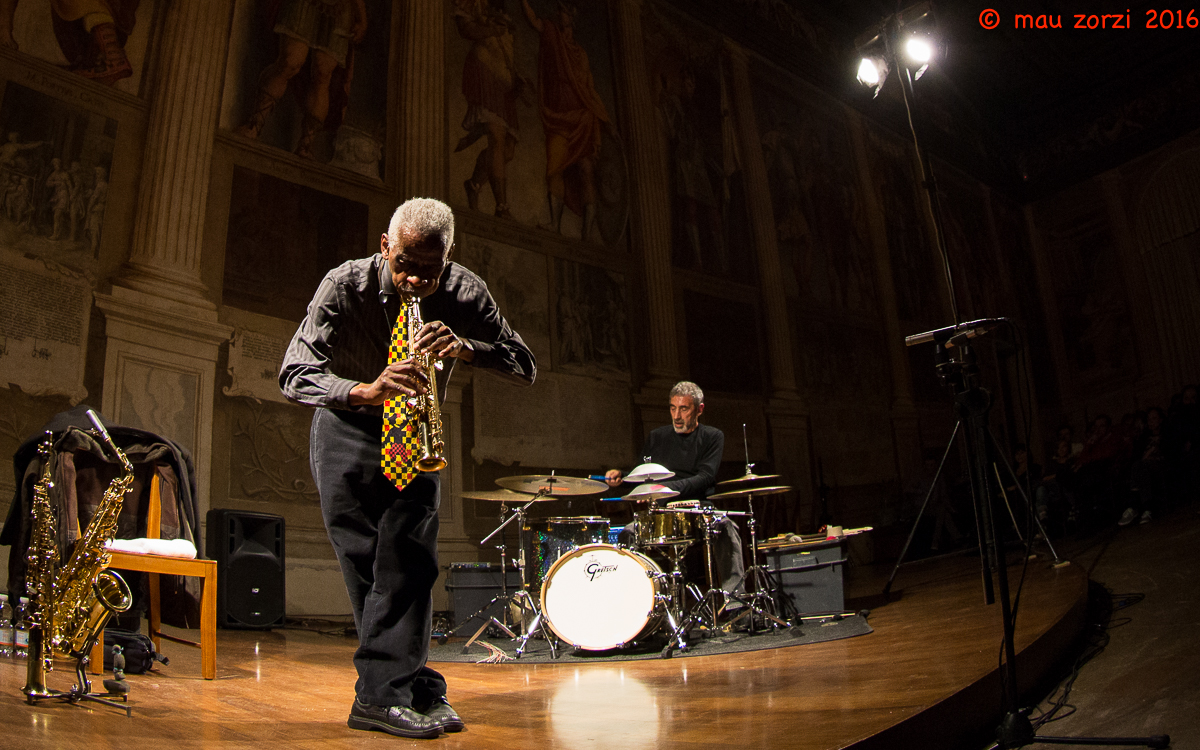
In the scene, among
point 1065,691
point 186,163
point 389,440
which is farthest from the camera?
point 186,163

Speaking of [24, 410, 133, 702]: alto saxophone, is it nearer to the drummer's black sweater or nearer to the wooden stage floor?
the wooden stage floor

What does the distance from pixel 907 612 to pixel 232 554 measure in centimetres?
403

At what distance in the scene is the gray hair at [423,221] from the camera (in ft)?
7.04

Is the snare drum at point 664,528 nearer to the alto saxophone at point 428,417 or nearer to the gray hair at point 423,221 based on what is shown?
the alto saxophone at point 428,417

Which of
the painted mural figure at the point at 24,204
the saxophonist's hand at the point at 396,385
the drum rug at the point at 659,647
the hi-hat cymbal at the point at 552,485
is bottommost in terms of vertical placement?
the drum rug at the point at 659,647

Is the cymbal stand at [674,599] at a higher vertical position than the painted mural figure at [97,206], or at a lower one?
lower

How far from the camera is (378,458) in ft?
7.14

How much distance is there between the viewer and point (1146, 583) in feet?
15.7

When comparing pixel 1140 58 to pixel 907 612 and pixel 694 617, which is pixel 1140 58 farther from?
pixel 694 617

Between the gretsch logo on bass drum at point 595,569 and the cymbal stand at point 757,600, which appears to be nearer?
the gretsch logo on bass drum at point 595,569

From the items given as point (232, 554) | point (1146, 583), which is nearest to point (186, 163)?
point (232, 554)

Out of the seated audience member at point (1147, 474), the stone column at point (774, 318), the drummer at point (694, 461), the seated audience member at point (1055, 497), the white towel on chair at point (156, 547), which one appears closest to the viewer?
the white towel on chair at point (156, 547)

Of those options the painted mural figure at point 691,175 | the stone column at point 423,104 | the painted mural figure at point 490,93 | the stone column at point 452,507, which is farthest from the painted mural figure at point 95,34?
the painted mural figure at point 691,175

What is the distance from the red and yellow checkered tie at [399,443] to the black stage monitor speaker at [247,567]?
11.0 ft
